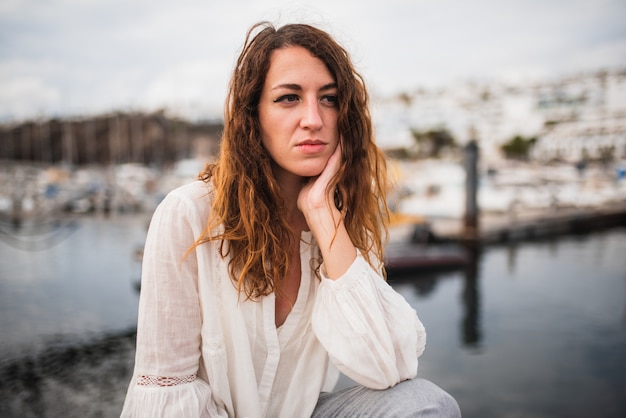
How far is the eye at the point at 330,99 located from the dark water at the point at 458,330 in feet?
12.0

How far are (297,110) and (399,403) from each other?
0.91 meters

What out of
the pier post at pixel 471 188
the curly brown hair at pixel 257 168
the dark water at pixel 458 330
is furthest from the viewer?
the pier post at pixel 471 188

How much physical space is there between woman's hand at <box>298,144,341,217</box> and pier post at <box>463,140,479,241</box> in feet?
45.2

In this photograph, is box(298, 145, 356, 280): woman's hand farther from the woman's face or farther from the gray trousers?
the gray trousers

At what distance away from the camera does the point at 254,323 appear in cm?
136

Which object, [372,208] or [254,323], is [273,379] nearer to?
[254,323]

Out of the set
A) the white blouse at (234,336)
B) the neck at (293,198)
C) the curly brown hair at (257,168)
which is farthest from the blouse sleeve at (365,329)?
the neck at (293,198)

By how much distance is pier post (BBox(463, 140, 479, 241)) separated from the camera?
14484 mm

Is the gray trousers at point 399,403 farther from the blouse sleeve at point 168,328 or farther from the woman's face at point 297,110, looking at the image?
the woman's face at point 297,110

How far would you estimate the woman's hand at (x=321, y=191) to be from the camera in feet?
4.78

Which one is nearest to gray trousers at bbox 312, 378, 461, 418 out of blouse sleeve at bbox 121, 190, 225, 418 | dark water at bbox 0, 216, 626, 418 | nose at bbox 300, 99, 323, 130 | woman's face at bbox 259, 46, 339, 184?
blouse sleeve at bbox 121, 190, 225, 418

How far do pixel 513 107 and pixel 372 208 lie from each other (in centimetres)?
11908

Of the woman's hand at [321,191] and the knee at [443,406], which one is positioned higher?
the woman's hand at [321,191]

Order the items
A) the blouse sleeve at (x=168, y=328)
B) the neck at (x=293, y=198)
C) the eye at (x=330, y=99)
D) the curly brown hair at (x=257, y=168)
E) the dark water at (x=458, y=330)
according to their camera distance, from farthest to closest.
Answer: the dark water at (x=458, y=330)
the neck at (x=293, y=198)
the eye at (x=330, y=99)
the curly brown hair at (x=257, y=168)
the blouse sleeve at (x=168, y=328)
